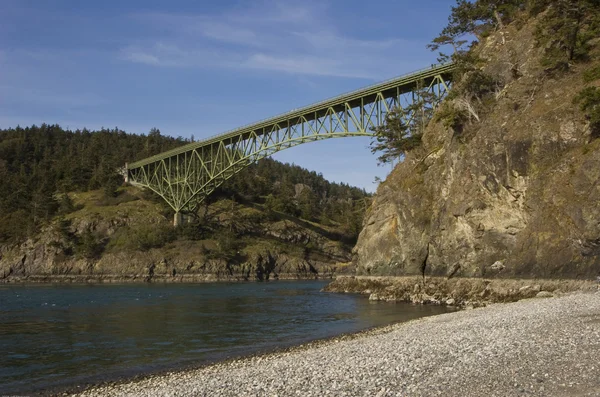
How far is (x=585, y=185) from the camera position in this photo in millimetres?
28688

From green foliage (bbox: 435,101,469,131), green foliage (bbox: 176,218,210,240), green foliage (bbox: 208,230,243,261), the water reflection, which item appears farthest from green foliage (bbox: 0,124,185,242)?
green foliage (bbox: 435,101,469,131)

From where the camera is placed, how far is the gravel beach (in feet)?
32.8

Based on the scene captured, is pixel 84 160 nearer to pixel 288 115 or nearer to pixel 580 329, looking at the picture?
pixel 288 115

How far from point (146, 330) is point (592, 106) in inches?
1136

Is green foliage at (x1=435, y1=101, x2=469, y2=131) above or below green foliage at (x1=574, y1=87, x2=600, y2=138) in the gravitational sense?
above

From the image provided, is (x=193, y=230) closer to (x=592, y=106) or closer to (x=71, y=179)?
(x=71, y=179)

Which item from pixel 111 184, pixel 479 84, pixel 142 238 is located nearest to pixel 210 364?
pixel 479 84

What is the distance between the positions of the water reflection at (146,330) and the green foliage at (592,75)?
17535 millimetres

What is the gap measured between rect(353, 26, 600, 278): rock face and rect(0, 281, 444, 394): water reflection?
6163 millimetres

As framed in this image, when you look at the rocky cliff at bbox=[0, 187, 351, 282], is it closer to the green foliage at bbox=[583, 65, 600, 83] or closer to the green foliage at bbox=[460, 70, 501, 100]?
the green foliage at bbox=[460, 70, 501, 100]

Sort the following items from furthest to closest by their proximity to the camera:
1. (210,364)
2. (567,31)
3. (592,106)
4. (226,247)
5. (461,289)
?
(226,247) → (461,289) → (567,31) → (592,106) → (210,364)

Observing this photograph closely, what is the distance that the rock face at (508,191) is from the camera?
29203 mm

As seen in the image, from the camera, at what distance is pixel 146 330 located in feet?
89.2

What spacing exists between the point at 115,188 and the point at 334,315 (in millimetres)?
88587
